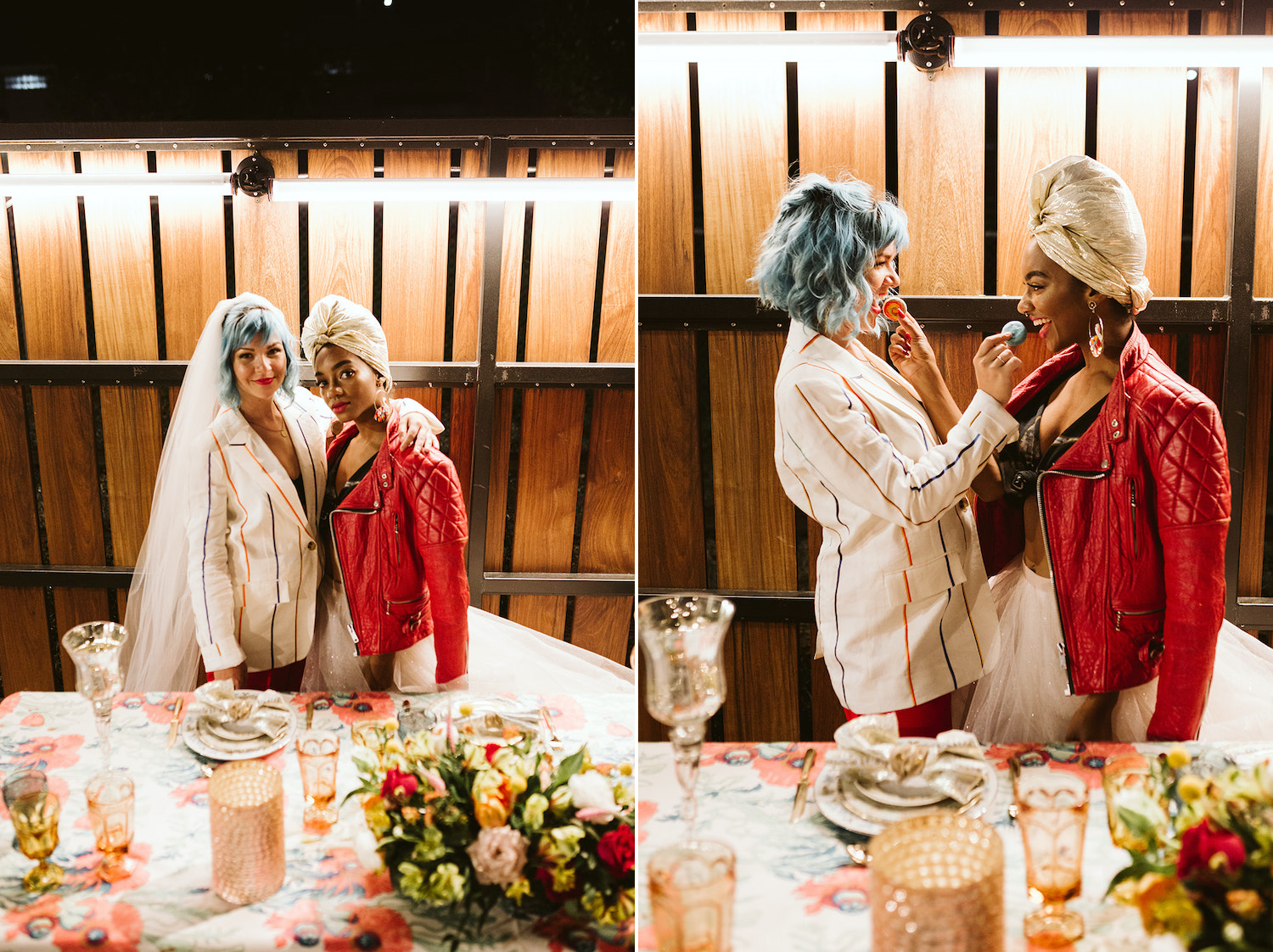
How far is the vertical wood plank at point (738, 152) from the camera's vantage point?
1.55 m

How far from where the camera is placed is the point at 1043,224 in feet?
4.89

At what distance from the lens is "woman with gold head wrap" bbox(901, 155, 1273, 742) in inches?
56.6

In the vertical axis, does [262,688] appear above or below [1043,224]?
below

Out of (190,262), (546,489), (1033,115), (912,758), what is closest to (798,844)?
(912,758)

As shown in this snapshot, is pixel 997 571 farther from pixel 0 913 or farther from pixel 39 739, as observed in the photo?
pixel 39 739

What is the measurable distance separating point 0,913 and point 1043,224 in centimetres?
194

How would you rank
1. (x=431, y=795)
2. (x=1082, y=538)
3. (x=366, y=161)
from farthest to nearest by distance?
(x=366, y=161) < (x=1082, y=538) < (x=431, y=795)

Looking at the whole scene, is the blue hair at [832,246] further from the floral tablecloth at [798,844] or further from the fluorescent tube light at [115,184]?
the fluorescent tube light at [115,184]

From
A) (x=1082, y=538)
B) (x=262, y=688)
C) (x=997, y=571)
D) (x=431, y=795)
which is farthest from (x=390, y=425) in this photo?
(x=1082, y=538)

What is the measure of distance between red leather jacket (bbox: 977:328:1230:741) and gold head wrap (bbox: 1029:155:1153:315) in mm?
96

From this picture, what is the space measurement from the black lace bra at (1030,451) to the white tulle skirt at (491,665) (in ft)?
2.55

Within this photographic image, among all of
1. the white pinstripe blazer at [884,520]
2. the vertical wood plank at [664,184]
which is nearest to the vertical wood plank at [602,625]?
the white pinstripe blazer at [884,520]

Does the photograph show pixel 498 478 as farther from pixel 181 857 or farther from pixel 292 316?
pixel 181 857

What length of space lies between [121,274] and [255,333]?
29 cm
